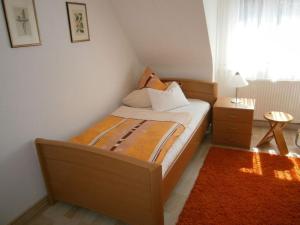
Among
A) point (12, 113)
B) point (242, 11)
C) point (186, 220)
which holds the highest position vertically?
point (242, 11)

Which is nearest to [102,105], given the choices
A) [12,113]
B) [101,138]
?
[101,138]

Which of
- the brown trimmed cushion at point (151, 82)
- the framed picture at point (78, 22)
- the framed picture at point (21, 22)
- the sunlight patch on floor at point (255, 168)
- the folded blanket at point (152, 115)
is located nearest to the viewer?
the framed picture at point (21, 22)

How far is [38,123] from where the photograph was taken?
7.17 ft

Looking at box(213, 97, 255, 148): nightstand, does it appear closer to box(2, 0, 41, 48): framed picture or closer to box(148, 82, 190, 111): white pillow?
box(148, 82, 190, 111): white pillow

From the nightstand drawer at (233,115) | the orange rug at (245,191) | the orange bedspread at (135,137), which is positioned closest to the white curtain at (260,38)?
the nightstand drawer at (233,115)

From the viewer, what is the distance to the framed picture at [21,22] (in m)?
1.87

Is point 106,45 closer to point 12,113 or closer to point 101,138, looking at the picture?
point 101,138

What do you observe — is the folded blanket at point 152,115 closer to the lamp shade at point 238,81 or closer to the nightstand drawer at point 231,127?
the nightstand drawer at point 231,127

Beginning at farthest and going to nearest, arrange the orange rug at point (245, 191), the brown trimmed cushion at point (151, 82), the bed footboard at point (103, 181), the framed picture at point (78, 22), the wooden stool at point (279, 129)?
the brown trimmed cushion at point (151, 82) → the wooden stool at point (279, 129) → the framed picture at point (78, 22) → the orange rug at point (245, 191) → the bed footboard at point (103, 181)

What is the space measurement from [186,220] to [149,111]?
1.39 m

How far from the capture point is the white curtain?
3.09 metres

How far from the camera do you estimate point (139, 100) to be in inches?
127

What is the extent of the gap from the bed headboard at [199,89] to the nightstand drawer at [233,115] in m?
0.33

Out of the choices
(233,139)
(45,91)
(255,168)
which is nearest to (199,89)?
(233,139)
